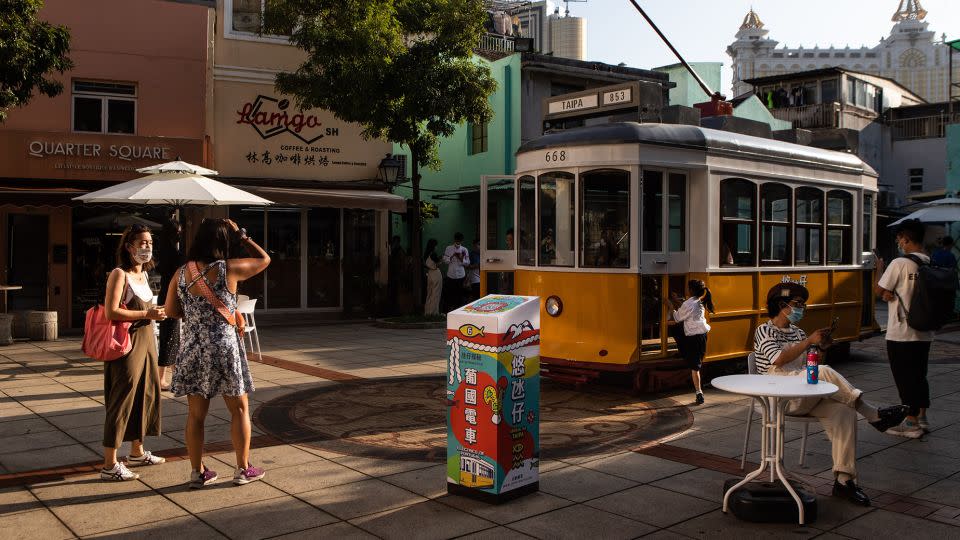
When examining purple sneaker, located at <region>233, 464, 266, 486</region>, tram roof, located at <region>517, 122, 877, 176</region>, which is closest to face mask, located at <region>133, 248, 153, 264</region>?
purple sneaker, located at <region>233, 464, 266, 486</region>

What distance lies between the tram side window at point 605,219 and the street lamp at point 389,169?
9.63m

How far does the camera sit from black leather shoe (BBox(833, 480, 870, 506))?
528 cm

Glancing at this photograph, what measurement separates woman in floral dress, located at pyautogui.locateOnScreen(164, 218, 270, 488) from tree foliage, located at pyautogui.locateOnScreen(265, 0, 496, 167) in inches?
395

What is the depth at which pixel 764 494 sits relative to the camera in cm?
506

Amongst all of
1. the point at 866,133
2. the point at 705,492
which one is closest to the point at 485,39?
the point at 866,133

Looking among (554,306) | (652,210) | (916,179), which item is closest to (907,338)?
(652,210)

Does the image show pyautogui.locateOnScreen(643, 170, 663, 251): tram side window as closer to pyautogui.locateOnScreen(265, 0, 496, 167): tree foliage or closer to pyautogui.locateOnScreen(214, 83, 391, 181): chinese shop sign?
pyautogui.locateOnScreen(265, 0, 496, 167): tree foliage

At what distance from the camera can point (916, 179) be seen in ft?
113

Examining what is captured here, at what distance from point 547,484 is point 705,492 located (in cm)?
104

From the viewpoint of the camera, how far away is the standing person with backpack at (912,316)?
7184 mm

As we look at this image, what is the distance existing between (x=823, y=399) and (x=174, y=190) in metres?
7.94

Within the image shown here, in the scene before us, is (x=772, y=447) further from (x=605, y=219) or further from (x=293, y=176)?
(x=293, y=176)

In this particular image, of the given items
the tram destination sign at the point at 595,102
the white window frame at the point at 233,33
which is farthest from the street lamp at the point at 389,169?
the tram destination sign at the point at 595,102

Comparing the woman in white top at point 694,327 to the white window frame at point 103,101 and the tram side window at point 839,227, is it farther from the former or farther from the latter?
the white window frame at point 103,101
